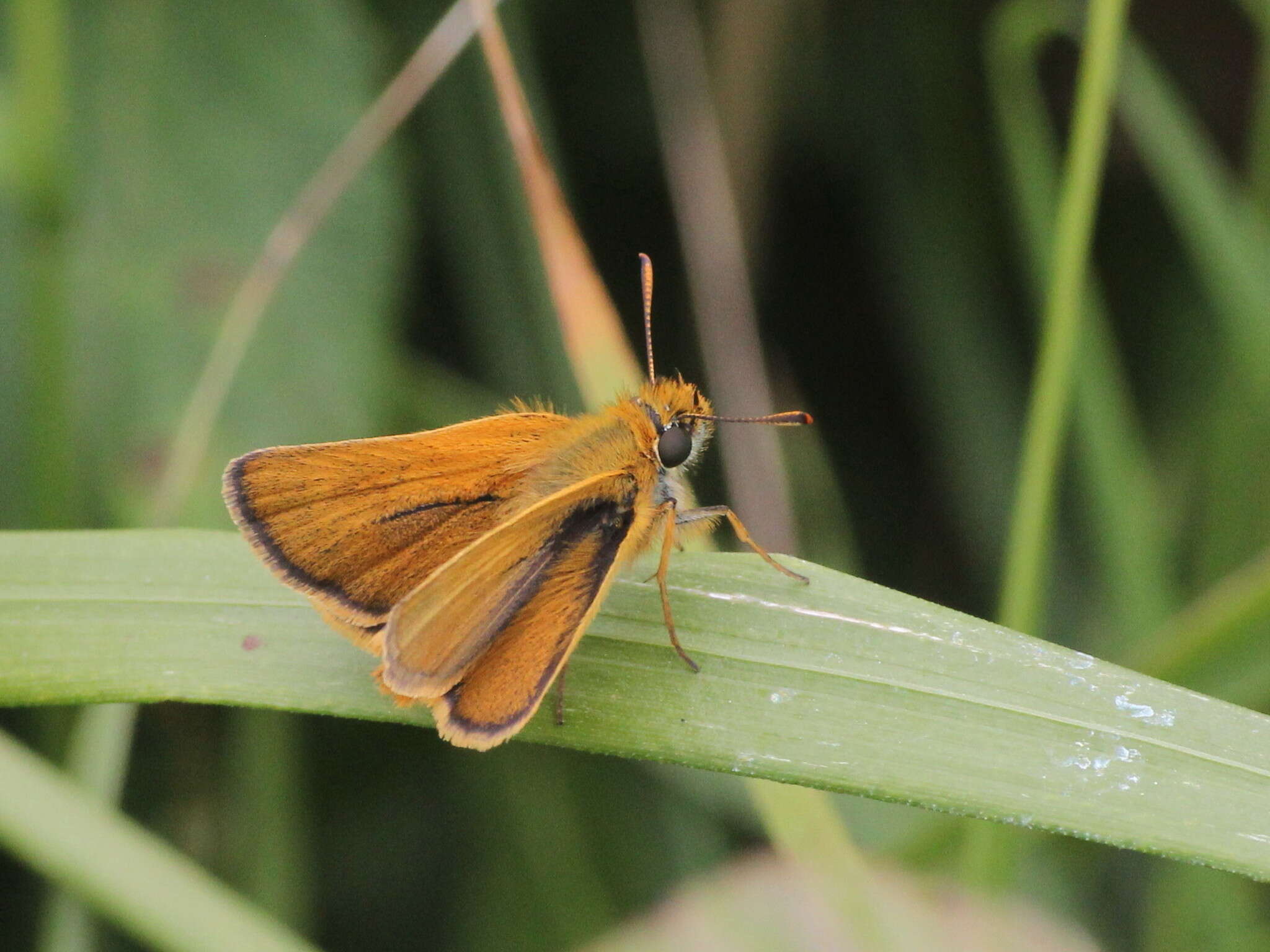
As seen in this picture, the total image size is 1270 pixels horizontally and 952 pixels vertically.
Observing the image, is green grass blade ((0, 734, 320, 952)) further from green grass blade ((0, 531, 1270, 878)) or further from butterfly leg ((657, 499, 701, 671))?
butterfly leg ((657, 499, 701, 671))

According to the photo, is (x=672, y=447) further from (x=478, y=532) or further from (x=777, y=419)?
(x=478, y=532)

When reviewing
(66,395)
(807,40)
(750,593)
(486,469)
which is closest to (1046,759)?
(750,593)

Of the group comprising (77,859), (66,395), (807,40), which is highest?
(807,40)

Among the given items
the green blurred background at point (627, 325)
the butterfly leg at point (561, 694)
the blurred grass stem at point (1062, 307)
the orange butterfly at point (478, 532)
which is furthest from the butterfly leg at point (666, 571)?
the green blurred background at point (627, 325)

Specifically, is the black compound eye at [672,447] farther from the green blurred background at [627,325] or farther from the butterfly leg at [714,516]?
the green blurred background at [627,325]

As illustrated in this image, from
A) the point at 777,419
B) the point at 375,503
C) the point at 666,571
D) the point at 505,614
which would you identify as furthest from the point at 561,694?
the point at 777,419

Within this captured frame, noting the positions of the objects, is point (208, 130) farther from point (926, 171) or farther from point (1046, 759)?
point (1046, 759)

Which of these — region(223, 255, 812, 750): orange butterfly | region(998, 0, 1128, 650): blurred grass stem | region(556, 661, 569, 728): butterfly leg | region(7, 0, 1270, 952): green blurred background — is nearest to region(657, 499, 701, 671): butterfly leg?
region(223, 255, 812, 750): orange butterfly
